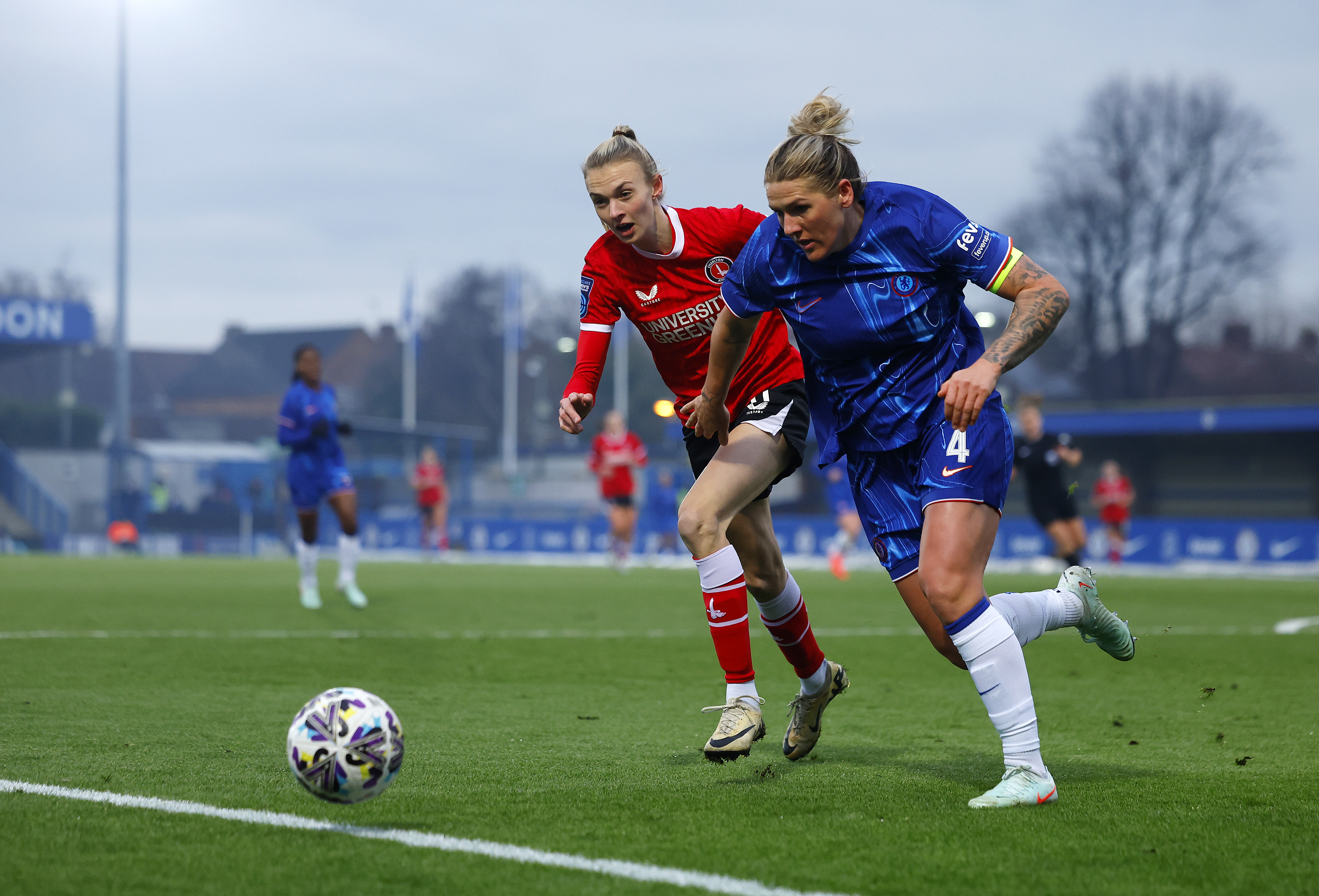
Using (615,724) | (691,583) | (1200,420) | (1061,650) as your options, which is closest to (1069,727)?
(615,724)

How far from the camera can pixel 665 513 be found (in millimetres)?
32594

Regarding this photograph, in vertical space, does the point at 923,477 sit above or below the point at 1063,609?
above

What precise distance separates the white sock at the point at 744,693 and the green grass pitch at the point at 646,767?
23 cm

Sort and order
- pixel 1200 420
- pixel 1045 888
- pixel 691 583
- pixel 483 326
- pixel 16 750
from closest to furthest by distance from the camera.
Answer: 1. pixel 1045 888
2. pixel 16 750
3. pixel 691 583
4. pixel 1200 420
5. pixel 483 326

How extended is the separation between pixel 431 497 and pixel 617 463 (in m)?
8.69

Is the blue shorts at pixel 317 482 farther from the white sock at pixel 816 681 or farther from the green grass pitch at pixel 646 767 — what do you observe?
the white sock at pixel 816 681

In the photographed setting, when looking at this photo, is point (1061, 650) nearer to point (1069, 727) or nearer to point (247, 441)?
point (1069, 727)

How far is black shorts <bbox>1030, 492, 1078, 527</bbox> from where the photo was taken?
642 inches

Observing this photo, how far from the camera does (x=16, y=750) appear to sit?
4.73 meters

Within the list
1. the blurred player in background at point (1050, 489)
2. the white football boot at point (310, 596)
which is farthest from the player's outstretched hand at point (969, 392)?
the blurred player in background at point (1050, 489)

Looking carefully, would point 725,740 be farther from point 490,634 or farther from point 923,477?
point 490,634

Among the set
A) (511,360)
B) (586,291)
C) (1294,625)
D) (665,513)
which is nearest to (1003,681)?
(586,291)

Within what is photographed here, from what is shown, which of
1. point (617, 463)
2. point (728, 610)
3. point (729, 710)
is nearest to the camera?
point (729, 710)

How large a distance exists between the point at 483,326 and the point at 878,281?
66417 millimetres
